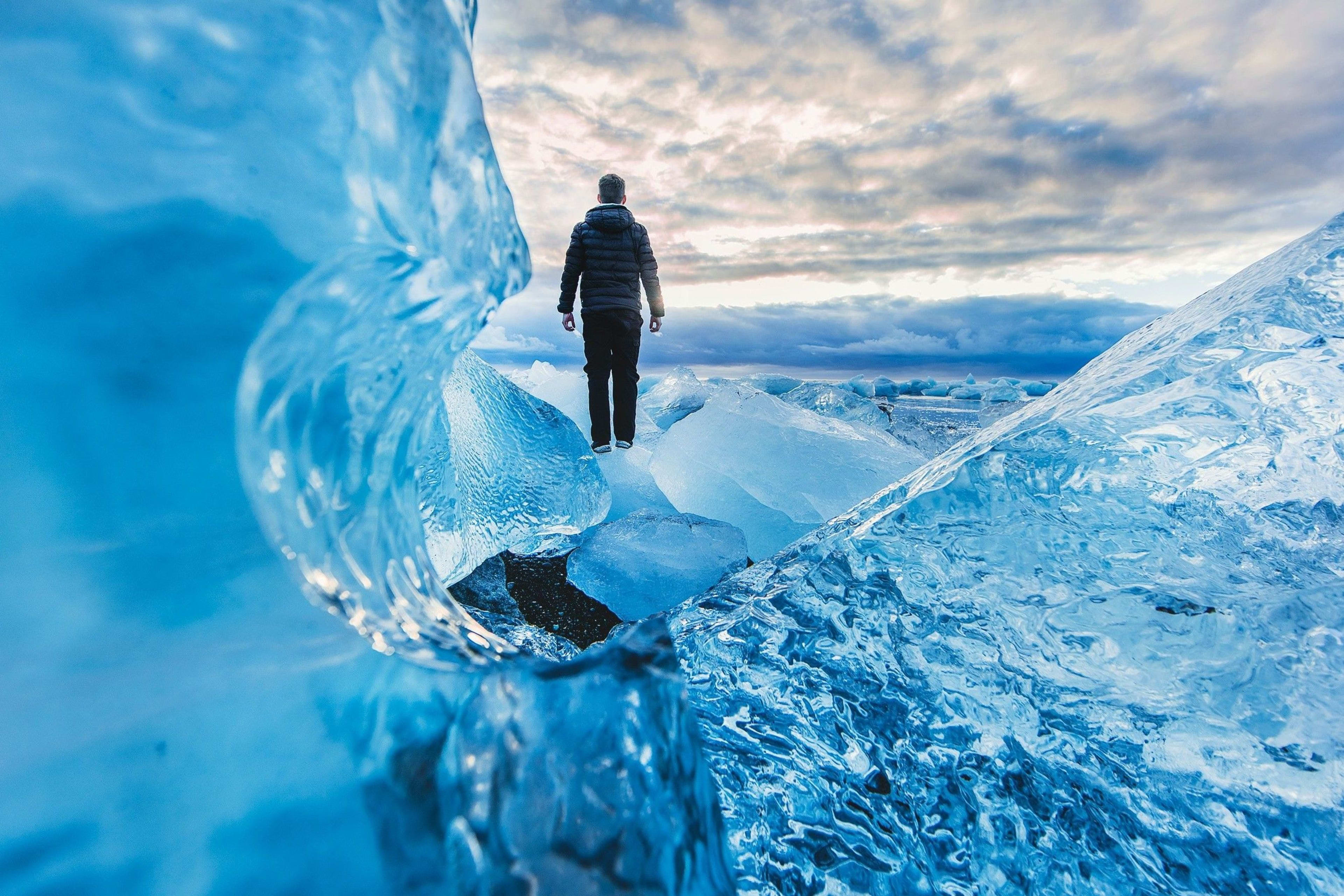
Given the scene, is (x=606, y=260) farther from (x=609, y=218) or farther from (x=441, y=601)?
(x=441, y=601)

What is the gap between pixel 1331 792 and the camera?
0.71 metres

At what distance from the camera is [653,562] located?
1938 mm

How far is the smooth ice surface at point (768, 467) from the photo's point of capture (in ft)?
7.63

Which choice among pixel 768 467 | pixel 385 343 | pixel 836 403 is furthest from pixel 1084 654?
pixel 836 403

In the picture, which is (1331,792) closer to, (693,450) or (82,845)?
(82,845)

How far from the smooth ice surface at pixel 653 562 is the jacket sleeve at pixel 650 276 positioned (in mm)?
2369

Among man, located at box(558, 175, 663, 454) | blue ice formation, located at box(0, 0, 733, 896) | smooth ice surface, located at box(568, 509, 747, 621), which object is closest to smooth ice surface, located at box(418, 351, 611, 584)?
smooth ice surface, located at box(568, 509, 747, 621)

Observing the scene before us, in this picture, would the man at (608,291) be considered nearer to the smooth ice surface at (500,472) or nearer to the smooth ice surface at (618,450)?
the smooth ice surface at (618,450)

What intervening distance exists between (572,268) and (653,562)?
8.50 feet

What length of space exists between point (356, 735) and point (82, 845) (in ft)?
0.58

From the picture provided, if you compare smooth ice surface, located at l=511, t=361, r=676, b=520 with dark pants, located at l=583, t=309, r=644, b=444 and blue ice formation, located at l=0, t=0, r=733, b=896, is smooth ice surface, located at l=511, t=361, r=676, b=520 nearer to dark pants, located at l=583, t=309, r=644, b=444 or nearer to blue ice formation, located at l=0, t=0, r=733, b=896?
dark pants, located at l=583, t=309, r=644, b=444

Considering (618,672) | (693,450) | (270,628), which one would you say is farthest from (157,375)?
(693,450)

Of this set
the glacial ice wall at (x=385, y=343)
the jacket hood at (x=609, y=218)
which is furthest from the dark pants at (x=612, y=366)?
the glacial ice wall at (x=385, y=343)

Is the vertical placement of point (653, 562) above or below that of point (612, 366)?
below
